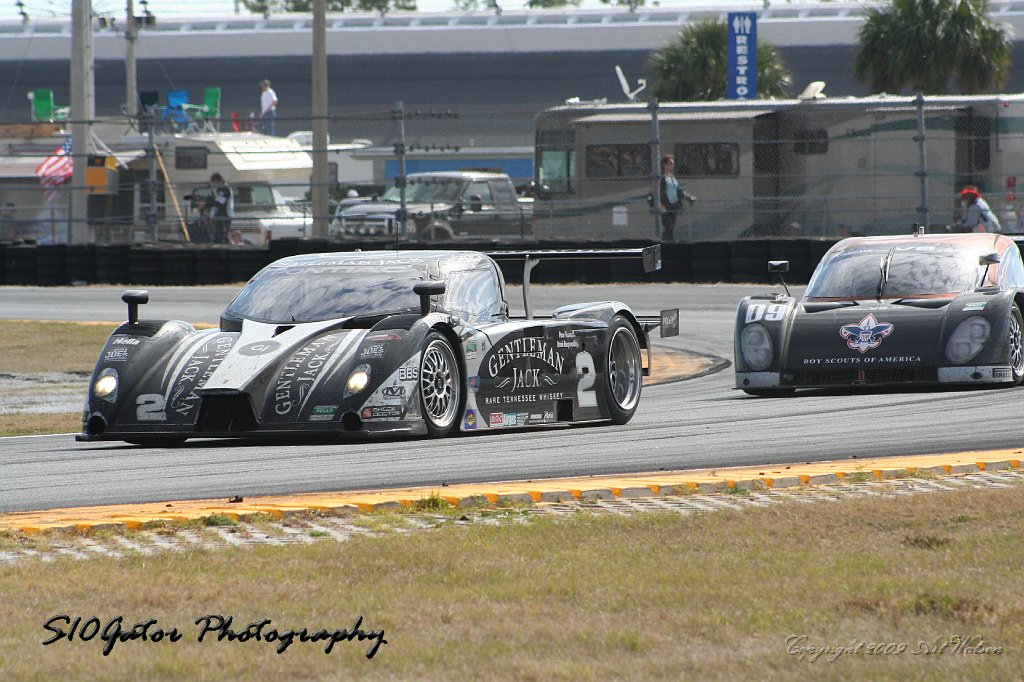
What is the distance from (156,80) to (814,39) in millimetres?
24897

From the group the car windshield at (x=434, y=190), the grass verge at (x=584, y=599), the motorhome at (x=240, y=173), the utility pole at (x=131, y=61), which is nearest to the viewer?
the grass verge at (x=584, y=599)

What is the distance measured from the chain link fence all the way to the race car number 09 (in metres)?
9.71

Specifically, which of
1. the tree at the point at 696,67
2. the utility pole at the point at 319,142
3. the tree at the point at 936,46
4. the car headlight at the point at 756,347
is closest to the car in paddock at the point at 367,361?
A: the car headlight at the point at 756,347

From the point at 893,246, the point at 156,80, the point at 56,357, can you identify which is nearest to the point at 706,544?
the point at 893,246

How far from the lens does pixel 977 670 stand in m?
3.67

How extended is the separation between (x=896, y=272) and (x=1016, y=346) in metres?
1.27

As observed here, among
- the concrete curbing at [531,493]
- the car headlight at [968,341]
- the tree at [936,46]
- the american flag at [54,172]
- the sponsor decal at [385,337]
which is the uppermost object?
the tree at [936,46]

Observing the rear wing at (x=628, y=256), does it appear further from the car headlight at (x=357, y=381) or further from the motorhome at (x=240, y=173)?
the motorhome at (x=240, y=173)

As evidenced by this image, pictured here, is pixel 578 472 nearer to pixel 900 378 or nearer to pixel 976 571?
pixel 976 571

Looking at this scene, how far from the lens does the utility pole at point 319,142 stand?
23.7m

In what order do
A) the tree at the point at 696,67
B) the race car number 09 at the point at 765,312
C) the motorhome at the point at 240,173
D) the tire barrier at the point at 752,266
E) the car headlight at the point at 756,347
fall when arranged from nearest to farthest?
the car headlight at the point at 756,347
the race car number 09 at the point at 765,312
the tire barrier at the point at 752,266
the motorhome at the point at 240,173
the tree at the point at 696,67

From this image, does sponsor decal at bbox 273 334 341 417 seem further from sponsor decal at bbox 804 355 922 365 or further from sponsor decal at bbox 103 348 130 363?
sponsor decal at bbox 804 355 922 365

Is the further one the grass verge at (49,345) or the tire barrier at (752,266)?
the tire barrier at (752,266)

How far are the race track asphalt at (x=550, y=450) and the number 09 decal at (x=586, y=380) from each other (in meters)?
0.20
